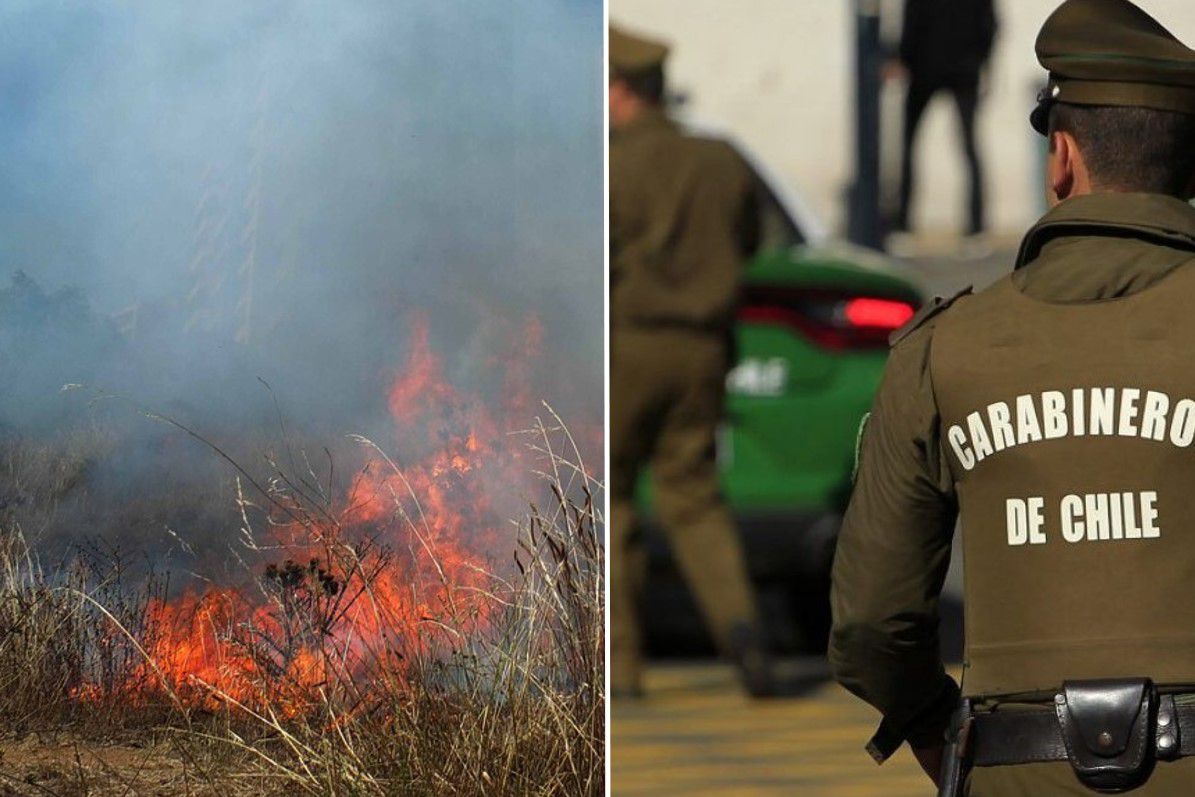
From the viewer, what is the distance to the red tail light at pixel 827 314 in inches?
238

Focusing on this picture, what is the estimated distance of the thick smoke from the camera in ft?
15.0

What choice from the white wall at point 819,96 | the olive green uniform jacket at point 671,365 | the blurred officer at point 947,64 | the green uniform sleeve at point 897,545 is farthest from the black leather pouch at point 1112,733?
the blurred officer at point 947,64

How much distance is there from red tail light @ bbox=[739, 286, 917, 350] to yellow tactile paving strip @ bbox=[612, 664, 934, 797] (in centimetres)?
85

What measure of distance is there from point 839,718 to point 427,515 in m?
1.65

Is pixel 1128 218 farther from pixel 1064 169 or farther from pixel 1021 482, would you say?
pixel 1021 482

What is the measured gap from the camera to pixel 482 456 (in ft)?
15.0

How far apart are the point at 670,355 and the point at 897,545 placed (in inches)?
143

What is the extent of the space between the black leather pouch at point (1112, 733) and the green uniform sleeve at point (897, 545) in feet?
0.63

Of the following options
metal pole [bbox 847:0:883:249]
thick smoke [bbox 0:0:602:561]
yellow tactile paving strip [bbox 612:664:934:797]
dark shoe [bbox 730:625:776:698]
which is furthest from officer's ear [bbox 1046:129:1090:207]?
metal pole [bbox 847:0:883:249]

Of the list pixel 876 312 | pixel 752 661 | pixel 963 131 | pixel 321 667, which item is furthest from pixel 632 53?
pixel 321 667

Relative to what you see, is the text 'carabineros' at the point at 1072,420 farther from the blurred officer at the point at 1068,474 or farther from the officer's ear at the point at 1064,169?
the officer's ear at the point at 1064,169

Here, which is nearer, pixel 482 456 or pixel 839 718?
pixel 482 456

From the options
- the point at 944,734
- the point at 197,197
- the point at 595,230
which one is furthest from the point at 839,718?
the point at 944,734

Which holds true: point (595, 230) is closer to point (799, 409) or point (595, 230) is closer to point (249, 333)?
point (249, 333)
